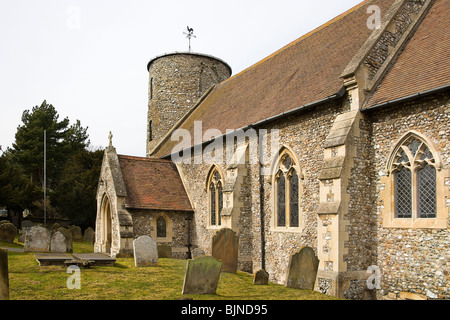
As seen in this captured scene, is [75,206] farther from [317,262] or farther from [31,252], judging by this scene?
[317,262]

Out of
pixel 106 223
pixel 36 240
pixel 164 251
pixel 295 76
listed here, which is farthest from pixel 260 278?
pixel 106 223

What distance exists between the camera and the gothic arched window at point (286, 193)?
12487 mm

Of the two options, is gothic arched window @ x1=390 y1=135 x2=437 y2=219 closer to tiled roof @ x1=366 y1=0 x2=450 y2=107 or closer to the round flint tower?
tiled roof @ x1=366 y1=0 x2=450 y2=107

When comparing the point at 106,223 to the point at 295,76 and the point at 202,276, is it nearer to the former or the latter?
the point at 295,76

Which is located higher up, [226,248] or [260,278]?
[226,248]

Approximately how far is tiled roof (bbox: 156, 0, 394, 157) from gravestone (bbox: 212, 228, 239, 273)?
13.7 ft

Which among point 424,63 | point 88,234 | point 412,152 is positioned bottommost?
point 88,234

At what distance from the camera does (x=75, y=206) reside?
98.3 feet

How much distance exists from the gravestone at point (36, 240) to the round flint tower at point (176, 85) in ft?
33.9

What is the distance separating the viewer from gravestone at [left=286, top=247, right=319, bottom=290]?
9.69 metres

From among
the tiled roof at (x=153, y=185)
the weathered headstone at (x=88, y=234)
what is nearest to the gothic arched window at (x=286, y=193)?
the tiled roof at (x=153, y=185)

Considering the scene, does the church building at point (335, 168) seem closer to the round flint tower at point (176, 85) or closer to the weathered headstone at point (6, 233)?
the weathered headstone at point (6, 233)

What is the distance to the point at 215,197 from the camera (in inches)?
661

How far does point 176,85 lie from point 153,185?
31.3 feet
